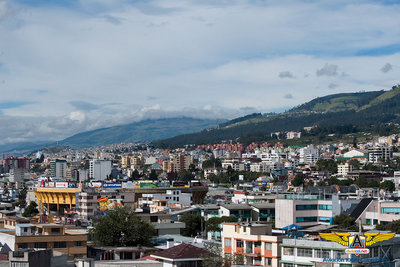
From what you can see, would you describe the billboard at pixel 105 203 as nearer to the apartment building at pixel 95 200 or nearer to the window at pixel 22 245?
the apartment building at pixel 95 200

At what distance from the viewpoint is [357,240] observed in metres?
23.8

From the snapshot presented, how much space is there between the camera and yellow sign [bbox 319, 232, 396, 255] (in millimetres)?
23311

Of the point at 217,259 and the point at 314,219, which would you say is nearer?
the point at 217,259

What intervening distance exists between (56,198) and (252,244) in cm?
7494

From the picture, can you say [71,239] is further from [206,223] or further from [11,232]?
[206,223]

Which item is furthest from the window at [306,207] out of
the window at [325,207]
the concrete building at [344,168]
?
the concrete building at [344,168]

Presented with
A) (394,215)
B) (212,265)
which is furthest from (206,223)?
(212,265)

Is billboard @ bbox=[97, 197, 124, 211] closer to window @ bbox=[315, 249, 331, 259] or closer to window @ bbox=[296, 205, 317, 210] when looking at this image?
window @ bbox=[296, 205, 317, 210]

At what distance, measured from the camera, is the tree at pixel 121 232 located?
38.9 meters

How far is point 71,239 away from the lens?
1394 inches

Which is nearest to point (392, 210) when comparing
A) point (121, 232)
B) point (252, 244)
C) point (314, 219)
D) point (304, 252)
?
point (314, 219)

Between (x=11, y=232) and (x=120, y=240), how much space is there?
6791 mm

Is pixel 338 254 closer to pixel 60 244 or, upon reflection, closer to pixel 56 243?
pixel 60 244

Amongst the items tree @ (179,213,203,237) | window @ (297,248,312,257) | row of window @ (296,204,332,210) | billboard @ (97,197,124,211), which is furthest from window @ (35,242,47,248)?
billboard @ (97,197,124,211)
